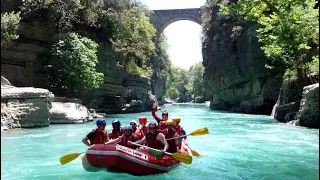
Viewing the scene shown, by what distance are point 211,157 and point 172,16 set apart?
124 feet

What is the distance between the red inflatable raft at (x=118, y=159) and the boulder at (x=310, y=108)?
891 centimetres

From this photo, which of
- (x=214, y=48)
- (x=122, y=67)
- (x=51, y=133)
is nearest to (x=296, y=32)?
(x=51, y=133)

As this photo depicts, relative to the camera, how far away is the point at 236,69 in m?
28.8

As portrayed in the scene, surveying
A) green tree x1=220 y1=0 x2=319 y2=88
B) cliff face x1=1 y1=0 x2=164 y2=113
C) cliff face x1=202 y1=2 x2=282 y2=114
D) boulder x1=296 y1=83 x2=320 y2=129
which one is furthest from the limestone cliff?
cliff face x1=202 y1=2 x2=282 y2=114

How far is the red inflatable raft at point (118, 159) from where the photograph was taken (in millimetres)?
5883

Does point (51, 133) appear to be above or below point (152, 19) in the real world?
below

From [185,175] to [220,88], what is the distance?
28229mm

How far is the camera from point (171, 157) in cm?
675

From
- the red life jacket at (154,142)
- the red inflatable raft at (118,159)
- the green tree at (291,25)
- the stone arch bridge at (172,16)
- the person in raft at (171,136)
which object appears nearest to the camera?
the red inflatable raft at (118,159)

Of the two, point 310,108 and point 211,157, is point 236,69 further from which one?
point 211,157

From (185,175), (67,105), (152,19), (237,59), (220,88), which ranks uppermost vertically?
(152,19)

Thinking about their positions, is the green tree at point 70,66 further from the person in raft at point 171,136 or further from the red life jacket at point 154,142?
the red life jacket at point 154,142

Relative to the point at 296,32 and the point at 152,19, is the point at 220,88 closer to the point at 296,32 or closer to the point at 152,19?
the point at 152,19

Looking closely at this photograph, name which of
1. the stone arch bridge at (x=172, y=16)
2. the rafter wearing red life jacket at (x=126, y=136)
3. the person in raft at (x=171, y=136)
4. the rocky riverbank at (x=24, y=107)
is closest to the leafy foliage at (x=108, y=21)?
the rocky riverbank at (x=24, y=107)
